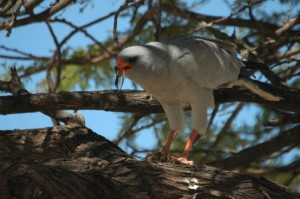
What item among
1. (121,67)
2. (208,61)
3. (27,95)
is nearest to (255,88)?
(208,61)

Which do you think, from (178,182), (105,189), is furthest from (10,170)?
(178,182)

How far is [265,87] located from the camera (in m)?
5.70

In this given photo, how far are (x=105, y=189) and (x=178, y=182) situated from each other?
0.58m

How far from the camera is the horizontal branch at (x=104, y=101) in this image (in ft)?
17.5

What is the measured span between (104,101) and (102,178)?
73.4 inches

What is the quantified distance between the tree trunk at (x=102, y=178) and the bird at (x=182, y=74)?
0.94m

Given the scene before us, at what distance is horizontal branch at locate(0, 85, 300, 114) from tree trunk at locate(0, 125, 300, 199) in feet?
2.73

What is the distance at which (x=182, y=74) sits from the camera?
17.0 feet

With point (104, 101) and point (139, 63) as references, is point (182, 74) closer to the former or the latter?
point (139, 63)

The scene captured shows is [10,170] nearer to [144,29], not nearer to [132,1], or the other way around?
[132,1]

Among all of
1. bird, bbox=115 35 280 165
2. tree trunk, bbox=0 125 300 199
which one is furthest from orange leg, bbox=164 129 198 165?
tree trunk, bbox=0 125 300 199

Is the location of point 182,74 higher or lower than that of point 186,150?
higher

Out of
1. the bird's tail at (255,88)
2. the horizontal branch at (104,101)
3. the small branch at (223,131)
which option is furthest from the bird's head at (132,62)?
the small branch at (223,131)

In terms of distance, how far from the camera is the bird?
5062mm
